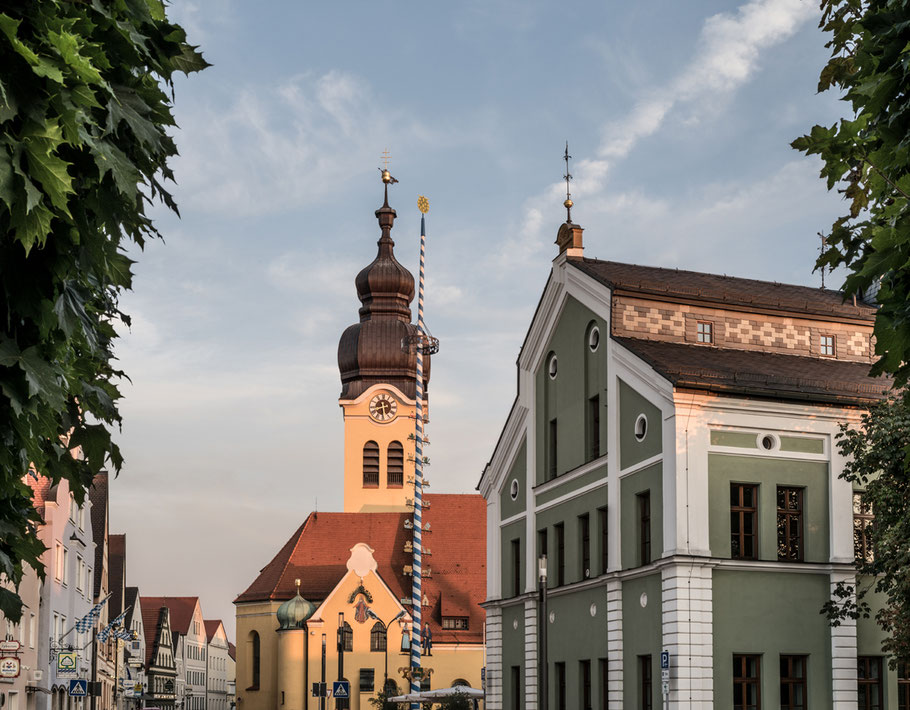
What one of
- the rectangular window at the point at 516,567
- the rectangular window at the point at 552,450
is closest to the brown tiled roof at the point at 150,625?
the rectangular window at the point at 516,567

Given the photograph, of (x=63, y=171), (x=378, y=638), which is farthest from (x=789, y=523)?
(x=378, y=638)

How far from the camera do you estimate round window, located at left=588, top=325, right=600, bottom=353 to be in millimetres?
35062

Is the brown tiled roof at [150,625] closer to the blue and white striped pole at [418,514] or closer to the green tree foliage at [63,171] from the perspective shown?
the blue and white striped pole at [418,514]

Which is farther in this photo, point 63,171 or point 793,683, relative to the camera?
point 793,683

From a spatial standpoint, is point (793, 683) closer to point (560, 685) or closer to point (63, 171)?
point (560, 685)

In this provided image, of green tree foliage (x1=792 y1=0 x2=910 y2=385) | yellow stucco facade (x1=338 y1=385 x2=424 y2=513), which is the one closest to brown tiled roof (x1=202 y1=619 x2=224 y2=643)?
yellow stucco facade (x1=338 y1=385 x2=424 y2=513)

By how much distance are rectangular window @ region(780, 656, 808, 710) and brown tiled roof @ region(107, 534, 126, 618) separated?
56313 millimetres

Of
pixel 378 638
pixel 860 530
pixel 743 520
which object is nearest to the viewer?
pixel 743 520

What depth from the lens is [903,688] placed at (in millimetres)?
30641

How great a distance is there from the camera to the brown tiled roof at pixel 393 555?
81.2 metres

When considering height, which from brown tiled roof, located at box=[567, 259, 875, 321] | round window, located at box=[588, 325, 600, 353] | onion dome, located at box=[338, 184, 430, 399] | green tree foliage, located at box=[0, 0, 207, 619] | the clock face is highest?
onion dome, located at box=[338, 184, 430, 399]

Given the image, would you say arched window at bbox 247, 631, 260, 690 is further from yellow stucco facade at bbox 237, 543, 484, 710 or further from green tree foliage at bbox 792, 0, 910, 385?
green tree foliage at bbox 792, 0, 910, 385

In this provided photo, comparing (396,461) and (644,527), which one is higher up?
(396,461)

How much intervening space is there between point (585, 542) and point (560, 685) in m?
4.17
